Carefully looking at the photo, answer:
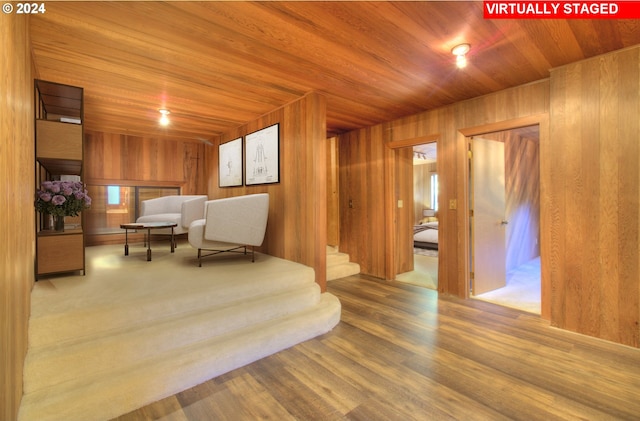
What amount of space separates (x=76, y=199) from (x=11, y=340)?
6.09 ft

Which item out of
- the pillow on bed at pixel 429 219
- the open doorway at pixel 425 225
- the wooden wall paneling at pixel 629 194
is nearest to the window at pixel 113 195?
the open doorway at pixel 425 225

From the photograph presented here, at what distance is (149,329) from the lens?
6.36ft

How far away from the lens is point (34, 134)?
2.27 metres

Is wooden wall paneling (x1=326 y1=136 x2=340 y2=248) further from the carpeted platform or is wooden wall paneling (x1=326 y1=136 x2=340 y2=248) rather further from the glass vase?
the glass vase

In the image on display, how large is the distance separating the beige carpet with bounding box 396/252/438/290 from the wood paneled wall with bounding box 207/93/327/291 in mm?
1571

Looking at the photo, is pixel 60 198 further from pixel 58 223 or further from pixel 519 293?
pixel 519 293

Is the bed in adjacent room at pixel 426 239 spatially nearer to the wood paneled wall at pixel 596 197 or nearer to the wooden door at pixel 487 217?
the wooden door at pixel 487 217

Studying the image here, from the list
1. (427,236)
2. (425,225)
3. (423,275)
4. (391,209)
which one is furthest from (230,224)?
(425,225)

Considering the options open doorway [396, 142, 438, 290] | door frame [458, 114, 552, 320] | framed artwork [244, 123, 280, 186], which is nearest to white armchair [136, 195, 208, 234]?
Result: framed artwork [244, 123, 280, 186]

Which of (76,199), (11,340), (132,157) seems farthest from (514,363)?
(132,157)

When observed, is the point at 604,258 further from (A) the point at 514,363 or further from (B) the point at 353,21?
(B) the point at 353,21

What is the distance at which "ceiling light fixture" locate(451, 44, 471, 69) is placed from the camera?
2162mm

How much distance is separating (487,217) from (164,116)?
4391 mm

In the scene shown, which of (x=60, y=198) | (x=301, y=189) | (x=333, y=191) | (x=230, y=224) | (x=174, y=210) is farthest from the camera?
(x=333, y=191)
